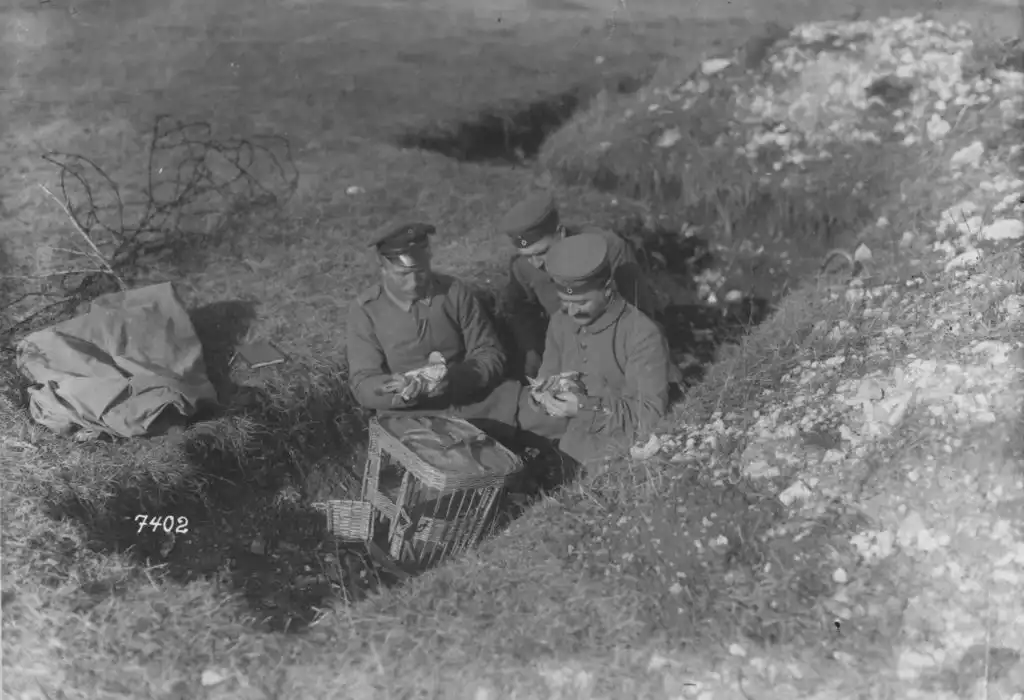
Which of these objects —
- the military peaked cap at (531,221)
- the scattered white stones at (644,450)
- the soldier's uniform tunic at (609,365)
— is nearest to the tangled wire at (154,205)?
the military peaked cap at (531,221)

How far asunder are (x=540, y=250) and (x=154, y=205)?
258cm

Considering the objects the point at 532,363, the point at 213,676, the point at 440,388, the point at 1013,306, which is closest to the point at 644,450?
the point at 532,363

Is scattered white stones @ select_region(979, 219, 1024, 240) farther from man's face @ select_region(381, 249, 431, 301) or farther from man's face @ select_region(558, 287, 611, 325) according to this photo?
man's face @ select_region(381, 249, 431, 301)

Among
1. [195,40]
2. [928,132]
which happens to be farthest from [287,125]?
[928,132]

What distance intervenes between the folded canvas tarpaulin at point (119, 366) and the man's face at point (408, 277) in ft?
3.55

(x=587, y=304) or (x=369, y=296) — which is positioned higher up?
(x=587, y=304)

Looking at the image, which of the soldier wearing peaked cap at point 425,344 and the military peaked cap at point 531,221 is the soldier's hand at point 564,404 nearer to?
the soldier wearing peaked cap at point 425,344

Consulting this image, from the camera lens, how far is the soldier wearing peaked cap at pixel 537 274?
13.7ft

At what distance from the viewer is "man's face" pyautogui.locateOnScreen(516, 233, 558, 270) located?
4184mm

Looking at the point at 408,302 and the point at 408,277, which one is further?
the point at 408,302

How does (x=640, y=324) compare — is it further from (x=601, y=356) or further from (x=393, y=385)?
(x=393, y=385)

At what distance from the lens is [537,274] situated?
4.53 meters

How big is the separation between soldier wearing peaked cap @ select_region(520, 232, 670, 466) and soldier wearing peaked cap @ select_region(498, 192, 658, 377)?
30 cm

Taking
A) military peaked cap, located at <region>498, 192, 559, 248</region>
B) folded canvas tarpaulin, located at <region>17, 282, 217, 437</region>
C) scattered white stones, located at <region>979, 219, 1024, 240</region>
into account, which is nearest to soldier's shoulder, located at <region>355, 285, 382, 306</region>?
military peaked cap, located at <region>498, 192, 559, 248</region>
